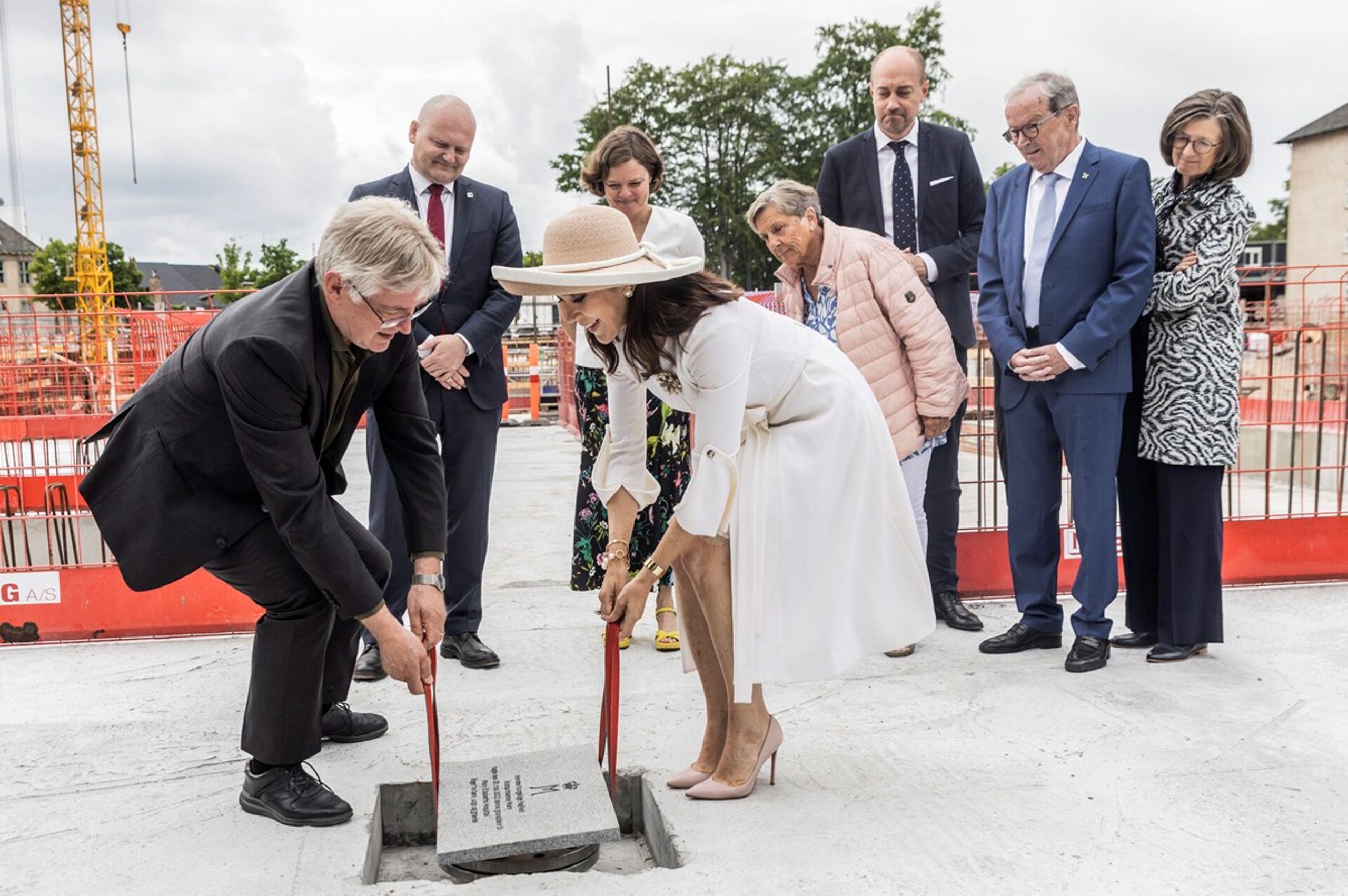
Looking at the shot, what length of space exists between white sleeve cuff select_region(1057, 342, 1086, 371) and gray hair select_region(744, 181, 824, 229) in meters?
0.97

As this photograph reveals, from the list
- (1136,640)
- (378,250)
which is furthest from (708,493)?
(1136,640)

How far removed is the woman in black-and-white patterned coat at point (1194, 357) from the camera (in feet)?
11.6

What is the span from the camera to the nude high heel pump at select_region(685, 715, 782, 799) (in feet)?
8.61

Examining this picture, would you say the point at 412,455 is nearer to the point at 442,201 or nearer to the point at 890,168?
the point at 442,201

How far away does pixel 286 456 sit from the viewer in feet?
7.55

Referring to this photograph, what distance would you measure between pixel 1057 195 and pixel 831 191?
1010 millimetres

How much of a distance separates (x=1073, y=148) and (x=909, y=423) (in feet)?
3.62

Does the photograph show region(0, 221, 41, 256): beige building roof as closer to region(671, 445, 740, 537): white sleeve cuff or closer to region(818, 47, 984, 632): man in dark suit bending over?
region(818, 47, 984, 632): man in dark suit bending over

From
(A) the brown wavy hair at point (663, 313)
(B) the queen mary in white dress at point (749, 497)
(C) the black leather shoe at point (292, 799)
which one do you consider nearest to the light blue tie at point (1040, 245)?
(B) the queen mary in white dress at point (749, 497)

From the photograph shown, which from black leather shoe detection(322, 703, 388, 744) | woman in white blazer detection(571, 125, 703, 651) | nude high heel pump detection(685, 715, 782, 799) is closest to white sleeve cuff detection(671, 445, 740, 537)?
nude high heel pump detection(685, 715, 782, 799)

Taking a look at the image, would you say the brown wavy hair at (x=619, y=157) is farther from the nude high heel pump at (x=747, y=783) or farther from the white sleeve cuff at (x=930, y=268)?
the nude high heel pump at (x=747, y=783)

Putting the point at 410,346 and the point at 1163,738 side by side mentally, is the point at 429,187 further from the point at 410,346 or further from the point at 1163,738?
the point at 1163,738

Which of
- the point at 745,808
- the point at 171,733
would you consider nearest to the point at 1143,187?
the point at 745,808

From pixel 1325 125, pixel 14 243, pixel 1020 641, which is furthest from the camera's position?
pixel 14 243
